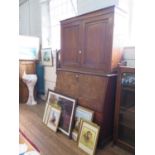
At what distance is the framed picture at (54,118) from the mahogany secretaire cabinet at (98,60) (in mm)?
361

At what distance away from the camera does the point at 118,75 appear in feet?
6.71

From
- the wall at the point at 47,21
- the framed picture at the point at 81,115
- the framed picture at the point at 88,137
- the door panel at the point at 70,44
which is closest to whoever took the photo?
the framed picture at the point at 88,137

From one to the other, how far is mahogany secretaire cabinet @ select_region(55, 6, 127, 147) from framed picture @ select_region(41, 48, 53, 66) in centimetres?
138

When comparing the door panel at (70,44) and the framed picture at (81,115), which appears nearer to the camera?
the framed picture at (81,115)

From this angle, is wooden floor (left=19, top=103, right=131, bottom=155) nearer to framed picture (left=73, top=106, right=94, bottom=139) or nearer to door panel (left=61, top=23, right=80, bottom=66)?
framed picture (left=73, top=106, right=94, bottom=139)

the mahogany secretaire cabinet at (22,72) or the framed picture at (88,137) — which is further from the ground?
the mahogany secretaire cabinet at (22,72)

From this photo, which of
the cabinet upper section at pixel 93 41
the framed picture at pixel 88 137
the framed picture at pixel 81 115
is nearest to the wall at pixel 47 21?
the cabinet upper section at pixel 93 41

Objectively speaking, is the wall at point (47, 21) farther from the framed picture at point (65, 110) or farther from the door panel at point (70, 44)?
the framed picture at point (65, 110)

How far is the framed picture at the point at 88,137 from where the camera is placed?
1.94m

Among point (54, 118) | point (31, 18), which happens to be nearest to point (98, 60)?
point (54, 118)

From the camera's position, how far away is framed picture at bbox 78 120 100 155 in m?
1.94
